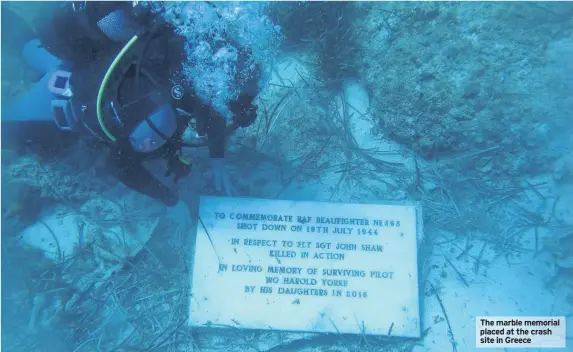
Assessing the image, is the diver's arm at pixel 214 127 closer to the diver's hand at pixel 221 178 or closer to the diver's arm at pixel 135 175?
the diver's arm at pixel 135 175

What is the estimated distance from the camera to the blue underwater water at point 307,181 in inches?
116

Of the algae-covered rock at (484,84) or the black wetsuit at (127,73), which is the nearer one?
the black wetsuit at (127,73)

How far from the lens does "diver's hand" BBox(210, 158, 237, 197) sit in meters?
3.36

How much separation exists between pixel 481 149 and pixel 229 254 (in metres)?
2.72

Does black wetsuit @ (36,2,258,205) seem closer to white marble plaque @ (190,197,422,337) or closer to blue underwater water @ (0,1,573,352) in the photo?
blue underwater water @ (0,1,573,352)

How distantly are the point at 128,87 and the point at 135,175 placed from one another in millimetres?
771

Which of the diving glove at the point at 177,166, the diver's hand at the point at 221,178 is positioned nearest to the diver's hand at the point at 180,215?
the diver's hand at the point at 221,178

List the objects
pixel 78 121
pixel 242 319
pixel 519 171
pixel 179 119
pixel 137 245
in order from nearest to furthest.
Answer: pixel 179 119, pixel 78 121, pixel 242 319, pixel 137 245, pixel 519 171

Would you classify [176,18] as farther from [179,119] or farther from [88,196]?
[88,196]

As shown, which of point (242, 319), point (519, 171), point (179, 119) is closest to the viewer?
point (179, 119)

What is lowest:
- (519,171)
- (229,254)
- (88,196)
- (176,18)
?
(229,254)

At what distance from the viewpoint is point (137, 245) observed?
3.26 meters

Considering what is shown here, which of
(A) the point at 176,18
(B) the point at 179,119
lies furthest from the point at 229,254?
(A) the point at 176,18

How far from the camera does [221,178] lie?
134 inches
